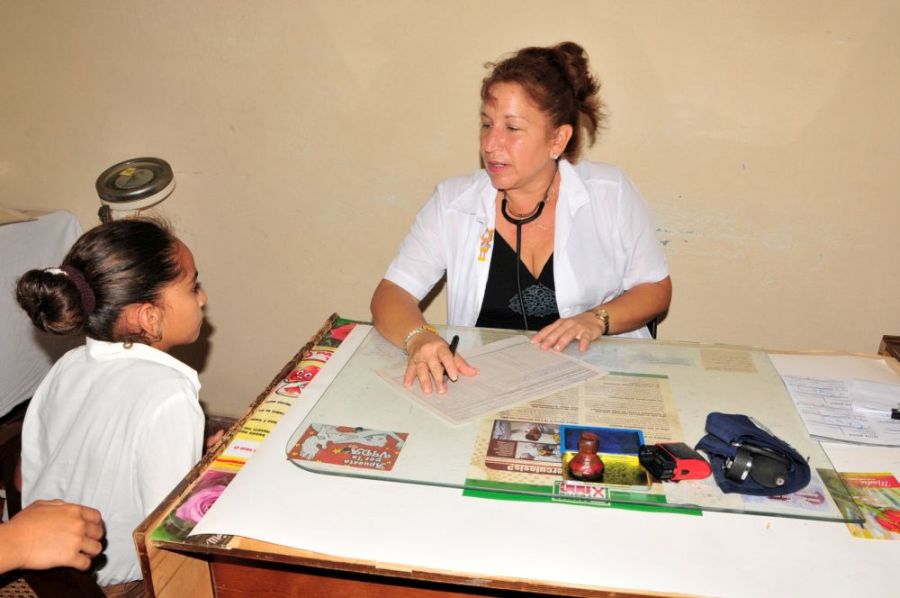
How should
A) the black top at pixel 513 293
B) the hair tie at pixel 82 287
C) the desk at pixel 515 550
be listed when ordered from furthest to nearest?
the black top at pixel 513 293
the hair tie at pixel 82 287
the desk at pixel 515 550

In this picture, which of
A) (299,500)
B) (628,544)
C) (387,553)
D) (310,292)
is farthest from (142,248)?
(310,292)

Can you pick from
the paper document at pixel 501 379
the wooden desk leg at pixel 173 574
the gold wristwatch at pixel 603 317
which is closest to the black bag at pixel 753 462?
the paper document at pixel 501 379

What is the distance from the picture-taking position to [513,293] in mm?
2041

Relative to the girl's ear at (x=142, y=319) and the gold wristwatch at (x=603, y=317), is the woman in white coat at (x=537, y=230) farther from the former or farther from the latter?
the girl's ear at (x=142, y=319)

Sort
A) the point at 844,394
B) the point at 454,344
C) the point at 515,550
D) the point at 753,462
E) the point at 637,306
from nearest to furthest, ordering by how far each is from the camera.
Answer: the point at 515,550, the point at 753,462, the point at 844,394, the point at 454,344, the point at 637,306

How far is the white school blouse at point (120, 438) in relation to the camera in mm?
1333

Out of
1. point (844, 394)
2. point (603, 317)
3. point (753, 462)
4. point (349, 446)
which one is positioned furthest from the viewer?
point (603, 317)

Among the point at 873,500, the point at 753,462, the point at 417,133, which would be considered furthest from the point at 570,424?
the point at 417,133

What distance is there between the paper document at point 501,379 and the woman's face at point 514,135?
0.48 m

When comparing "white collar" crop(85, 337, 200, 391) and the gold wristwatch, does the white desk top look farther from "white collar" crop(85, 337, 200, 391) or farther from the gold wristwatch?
the gold wristwatch

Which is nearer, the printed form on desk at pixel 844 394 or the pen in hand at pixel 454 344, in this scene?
the printed form on desk at pixel 844 394

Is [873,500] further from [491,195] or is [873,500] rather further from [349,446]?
[491,195]

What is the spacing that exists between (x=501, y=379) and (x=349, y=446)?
370 mm

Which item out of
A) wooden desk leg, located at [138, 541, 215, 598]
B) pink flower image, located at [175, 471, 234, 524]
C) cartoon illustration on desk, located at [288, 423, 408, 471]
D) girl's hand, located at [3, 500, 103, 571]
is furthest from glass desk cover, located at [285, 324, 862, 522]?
girl's hand, located at [3, 500, 103, 571]
